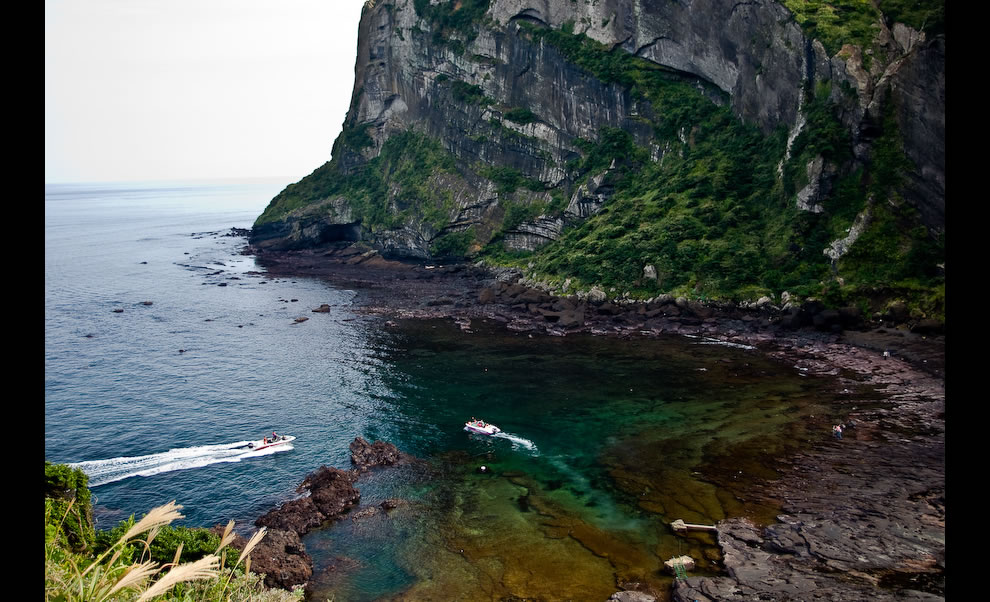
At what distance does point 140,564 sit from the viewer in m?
9.92

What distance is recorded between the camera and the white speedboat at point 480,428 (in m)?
40.8

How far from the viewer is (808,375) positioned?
49125 mm

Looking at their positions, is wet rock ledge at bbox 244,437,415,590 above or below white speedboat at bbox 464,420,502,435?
below

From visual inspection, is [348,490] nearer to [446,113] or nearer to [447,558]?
[447,558]

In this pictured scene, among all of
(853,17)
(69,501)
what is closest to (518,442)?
(69,501)

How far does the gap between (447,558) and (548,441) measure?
45.6 feet

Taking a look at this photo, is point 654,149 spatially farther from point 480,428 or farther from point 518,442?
point 518,442

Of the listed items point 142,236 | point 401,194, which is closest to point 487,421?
point 401,194

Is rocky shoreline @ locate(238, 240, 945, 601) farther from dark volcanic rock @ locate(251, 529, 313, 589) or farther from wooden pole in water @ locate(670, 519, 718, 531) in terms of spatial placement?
wooden pole in water @ locate(670, 519, 718, 531)

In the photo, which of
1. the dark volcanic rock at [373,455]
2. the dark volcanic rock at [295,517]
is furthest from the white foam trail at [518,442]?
the dark volcanic rock at [295,517]

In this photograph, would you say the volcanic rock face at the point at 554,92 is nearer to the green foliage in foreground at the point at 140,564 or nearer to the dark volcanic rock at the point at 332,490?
the dark volcanic rock at the point at 332,490

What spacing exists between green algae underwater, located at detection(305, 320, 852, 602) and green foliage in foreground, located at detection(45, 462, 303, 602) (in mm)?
5731

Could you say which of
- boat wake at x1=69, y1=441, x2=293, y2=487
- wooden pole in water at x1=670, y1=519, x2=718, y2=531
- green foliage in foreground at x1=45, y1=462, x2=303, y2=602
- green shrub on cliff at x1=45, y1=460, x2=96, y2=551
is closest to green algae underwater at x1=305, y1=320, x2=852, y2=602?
wooden pole in water at x1=670, y1=519, x2=718, y2=531

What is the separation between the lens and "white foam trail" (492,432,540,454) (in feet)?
128
